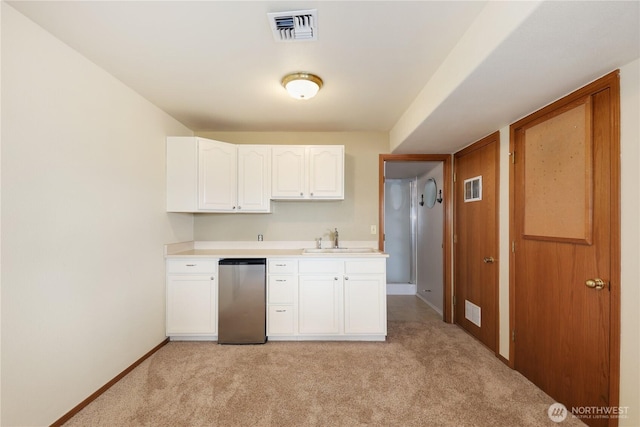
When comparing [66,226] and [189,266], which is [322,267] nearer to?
[189,266]

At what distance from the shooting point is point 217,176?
288 centimetres

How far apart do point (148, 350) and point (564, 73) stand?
3.76 meters

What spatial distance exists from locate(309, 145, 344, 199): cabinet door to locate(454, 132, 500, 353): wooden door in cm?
143

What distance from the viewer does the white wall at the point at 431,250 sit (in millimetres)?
3627

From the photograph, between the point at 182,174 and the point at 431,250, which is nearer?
the point at 182,174

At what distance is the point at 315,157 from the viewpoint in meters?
2.99

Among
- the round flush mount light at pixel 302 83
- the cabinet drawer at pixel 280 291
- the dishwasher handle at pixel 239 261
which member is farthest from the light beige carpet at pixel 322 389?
the round flush mount light at pixel 302 83

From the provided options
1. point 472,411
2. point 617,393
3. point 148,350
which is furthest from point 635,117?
point 148,350

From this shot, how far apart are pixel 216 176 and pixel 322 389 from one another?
228cm

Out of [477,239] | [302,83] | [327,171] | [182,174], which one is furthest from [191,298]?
[477,239]

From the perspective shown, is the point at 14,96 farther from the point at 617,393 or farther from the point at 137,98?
the point at 617,393

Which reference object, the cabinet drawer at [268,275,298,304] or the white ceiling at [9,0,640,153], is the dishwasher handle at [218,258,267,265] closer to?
the cabinet drawer at [268,275,298,304]

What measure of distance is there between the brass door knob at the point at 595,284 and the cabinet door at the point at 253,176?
2700mm

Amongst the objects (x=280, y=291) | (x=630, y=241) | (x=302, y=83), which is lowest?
(x=280, y=291)
